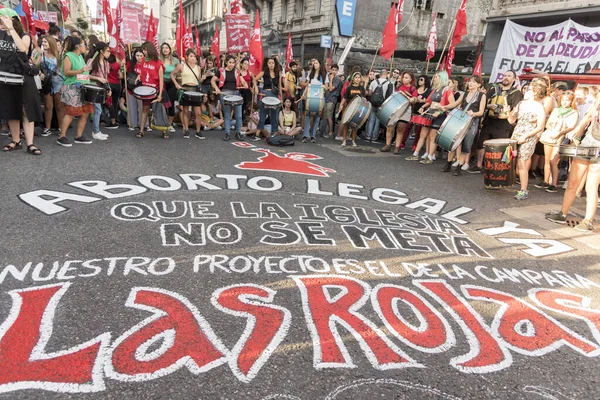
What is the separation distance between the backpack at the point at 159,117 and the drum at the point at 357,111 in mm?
4052

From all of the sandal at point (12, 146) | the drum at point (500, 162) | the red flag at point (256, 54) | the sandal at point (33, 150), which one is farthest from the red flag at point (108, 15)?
the drum at point (500, 162)

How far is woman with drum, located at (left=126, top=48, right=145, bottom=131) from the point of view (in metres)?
9.09

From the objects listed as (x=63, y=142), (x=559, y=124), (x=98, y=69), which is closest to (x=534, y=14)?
(x=559, y=124)

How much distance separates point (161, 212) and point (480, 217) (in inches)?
158

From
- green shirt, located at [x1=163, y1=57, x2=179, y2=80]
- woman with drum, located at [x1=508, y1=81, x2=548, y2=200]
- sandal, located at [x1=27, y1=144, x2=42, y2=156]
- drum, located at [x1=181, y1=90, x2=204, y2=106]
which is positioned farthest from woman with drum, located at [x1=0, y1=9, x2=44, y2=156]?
woman with drum, located at [x1=508, y1=81, x2=548, y2=200]

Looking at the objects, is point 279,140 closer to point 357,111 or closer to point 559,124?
point 357,111

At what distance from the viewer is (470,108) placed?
25.0ft

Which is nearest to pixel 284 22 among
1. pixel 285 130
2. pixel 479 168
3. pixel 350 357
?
pixel 285 130

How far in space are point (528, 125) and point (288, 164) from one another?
3.93m

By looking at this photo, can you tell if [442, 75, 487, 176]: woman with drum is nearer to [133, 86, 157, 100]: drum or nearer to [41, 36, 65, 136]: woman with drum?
[133, 86, 157, 100]: drum

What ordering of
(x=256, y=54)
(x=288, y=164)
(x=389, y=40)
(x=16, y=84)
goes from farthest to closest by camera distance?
(x=389, y=40), (x=256, y=54), (x=288, y=164), (x=16, y=84)

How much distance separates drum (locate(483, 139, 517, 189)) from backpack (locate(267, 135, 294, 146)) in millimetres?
4385

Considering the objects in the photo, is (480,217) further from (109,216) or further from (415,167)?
(109,216)

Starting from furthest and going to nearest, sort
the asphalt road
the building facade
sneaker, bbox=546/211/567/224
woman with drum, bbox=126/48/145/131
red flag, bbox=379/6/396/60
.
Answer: the building facade, red flag, bbox=379/6/396/60, woman with drum, bbox=126/48/145/131, sneaker, bbox=546/211/567/224, the asphalt road
